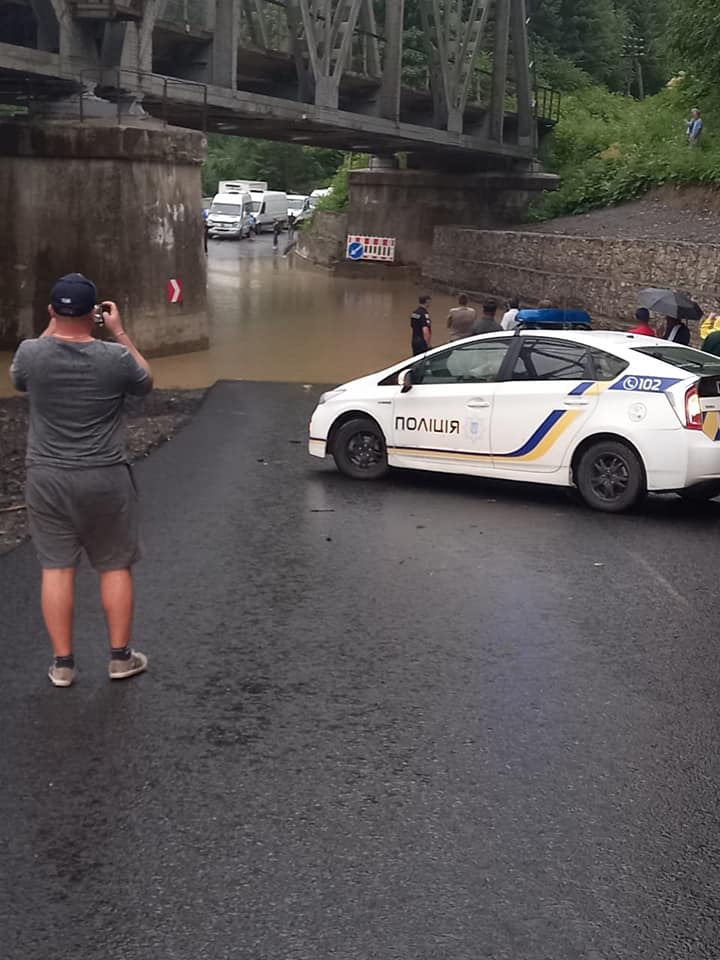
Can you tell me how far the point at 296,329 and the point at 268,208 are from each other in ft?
157

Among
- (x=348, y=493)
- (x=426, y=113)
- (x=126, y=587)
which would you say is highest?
(x=426, y=113)

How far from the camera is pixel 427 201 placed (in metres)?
47.7

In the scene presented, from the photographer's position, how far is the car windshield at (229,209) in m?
69.9

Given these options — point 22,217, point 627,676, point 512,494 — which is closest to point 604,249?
point 22,217

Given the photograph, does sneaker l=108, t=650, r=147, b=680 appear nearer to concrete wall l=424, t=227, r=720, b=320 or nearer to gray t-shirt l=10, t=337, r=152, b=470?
gray t-shirt l=10, t=337, r=152, b=470

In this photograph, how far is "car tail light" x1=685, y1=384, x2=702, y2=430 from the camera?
10.0 meters

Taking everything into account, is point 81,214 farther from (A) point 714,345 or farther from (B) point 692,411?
(B) point 692,411

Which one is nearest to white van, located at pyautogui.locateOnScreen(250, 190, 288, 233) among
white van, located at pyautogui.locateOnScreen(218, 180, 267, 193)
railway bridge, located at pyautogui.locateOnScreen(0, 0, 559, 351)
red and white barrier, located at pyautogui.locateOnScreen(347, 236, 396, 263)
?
white van, located at pyautogui.locateOnScreen(218, 180, 267, 193)

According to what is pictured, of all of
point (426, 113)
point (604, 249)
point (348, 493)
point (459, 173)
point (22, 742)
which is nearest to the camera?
point (22, 742)

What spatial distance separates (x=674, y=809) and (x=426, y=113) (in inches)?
1671

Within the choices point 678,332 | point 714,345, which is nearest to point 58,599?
point 714,345

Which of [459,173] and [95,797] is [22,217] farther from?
[459,173]

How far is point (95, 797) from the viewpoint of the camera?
466cm

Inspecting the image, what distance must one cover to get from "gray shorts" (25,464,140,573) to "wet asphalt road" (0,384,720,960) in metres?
0.66
